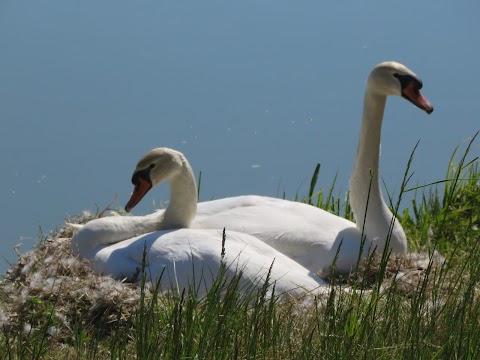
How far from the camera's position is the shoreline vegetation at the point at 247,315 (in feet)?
11.2

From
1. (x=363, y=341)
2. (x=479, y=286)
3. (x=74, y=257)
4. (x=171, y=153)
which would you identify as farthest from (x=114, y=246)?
(x=363, y=341)

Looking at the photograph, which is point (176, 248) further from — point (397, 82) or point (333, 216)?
point (397, 82)

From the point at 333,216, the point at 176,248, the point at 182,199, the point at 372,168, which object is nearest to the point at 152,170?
the point at 182,199

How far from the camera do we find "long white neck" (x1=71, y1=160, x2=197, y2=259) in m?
6.20

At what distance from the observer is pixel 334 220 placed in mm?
6527

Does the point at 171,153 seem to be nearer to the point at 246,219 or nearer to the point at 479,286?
the point at 246,219

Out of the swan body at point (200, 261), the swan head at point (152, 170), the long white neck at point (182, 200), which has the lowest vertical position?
the swan body at point (200, 261)

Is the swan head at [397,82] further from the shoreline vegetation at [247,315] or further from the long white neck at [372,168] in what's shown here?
the shoreline vegetation at [247,315]

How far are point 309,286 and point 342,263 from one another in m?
0.70

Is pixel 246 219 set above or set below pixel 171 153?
below

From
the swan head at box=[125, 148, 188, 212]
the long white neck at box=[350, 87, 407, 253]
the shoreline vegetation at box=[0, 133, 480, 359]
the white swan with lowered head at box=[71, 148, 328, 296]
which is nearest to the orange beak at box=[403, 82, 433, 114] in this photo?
the long white neck at box=[350, 87, 407, 253]

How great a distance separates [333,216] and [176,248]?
1.36m

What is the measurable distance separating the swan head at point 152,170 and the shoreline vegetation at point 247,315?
0.55 m

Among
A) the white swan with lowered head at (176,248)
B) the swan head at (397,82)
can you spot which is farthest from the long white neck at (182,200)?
the swan head at (397,82)
